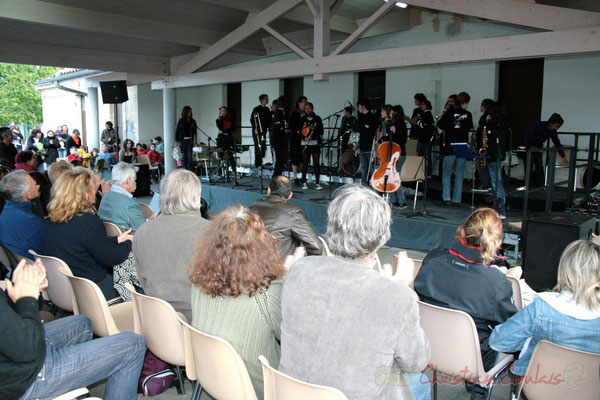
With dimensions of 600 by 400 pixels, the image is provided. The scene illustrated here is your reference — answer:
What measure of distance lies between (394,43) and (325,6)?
2.93m

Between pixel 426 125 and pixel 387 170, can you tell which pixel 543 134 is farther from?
pixel 387 170

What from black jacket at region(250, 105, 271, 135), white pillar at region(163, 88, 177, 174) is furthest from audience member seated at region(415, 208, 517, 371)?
white pillar at region(163, 88, 177, 174)

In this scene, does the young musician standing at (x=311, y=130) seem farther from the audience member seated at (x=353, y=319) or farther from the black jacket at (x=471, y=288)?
the audience member seated at (x=353, y=319)

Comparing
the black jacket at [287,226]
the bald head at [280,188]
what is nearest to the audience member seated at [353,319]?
the black jacket at [287,226]

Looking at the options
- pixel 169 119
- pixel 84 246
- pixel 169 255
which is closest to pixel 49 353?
pixel 169 255

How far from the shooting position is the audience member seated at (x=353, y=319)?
1.28 metres

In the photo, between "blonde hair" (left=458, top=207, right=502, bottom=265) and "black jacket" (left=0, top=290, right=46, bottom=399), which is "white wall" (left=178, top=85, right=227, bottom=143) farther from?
"black jacket" (left=0, top=290, right=46, bottom=399)

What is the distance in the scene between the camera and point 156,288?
2.19m

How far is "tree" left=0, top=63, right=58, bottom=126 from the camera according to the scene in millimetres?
31984

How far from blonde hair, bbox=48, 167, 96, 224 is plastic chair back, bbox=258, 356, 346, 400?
1.71m

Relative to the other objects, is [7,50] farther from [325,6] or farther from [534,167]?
[534,167]

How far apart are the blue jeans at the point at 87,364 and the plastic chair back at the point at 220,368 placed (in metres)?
0.38

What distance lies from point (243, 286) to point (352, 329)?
17.5 inches

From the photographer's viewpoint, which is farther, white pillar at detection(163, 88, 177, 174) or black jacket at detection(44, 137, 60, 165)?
black jacket at detection(44, 137, 60, 165)
